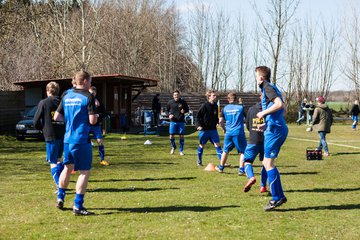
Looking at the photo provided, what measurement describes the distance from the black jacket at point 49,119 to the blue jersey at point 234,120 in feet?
13.1

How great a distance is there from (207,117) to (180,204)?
501 cm

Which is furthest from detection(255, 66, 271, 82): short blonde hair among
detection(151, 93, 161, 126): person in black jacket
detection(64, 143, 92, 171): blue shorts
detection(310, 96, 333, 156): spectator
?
detection(151, 93, 161, 126): person in black jacket

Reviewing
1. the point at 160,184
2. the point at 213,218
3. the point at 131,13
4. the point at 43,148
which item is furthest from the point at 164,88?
the point at 213,218

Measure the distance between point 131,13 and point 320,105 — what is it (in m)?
35.3

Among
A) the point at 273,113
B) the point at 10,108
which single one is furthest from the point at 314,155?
the point at 10,108

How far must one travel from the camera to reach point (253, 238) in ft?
19.3

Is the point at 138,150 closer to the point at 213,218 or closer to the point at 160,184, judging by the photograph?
the point at 160,184

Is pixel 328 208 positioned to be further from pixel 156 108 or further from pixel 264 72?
pixel 156 108

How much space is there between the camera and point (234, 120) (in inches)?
432

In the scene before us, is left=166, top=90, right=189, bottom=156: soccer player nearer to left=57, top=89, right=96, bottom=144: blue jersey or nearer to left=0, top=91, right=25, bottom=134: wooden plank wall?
left=57, top=89, right=96, bottom=144: blue jersey

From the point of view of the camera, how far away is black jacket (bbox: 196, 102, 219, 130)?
1268cm

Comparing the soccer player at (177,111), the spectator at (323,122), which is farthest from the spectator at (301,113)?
the soccer player at (177,111)

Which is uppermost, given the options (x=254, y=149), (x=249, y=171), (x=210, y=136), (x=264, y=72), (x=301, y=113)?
(x=264, y=72)

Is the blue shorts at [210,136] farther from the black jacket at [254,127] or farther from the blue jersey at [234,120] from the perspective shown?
the black jacket at [254,127]
